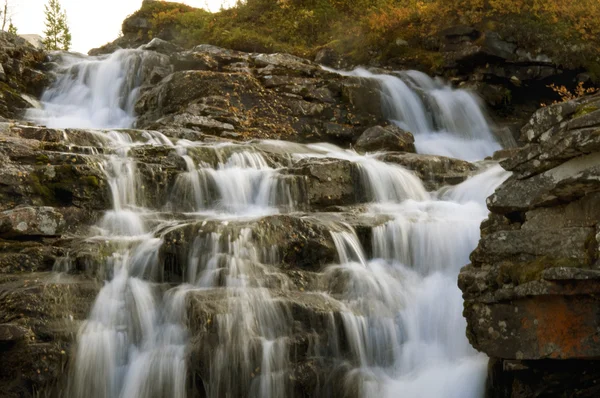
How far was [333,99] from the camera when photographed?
658 inches

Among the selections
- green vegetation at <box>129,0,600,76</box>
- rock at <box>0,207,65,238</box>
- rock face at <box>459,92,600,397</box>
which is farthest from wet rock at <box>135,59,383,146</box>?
rock face at <box>459,92,600,397</box>

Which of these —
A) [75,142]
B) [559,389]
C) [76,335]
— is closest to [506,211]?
[559,389]

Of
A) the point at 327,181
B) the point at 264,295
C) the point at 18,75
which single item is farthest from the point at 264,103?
the point at 264,295

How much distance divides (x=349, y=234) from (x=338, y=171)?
8.28 ft

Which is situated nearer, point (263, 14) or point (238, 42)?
point (238, 42)

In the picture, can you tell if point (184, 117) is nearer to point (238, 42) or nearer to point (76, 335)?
point (238, 42)

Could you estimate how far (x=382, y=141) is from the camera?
14633 mm

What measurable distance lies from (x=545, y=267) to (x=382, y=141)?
30.0 feet

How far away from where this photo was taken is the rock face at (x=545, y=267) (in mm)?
5520

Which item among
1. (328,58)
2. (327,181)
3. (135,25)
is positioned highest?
(135,25)

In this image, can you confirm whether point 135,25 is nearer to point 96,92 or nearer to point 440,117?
point 96,92

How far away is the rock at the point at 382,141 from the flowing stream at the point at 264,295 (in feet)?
9.90

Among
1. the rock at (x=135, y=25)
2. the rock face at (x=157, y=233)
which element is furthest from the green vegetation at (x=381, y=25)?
the rock face at (x=157, y=233)

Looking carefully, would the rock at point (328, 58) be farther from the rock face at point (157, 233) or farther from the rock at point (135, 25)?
the rock face at point (157, 233)
